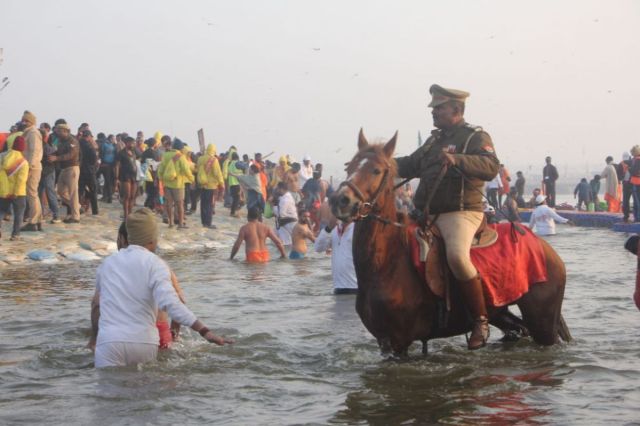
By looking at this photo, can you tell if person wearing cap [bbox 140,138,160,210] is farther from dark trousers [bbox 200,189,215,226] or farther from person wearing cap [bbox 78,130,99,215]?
person wearing cap [bbox 78,130,99,215]

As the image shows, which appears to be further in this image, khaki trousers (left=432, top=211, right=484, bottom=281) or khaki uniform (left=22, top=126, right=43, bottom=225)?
khaki uniform (left=22, top=126, right=43, bottom=225)

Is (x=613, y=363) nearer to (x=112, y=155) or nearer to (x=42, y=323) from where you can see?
(x=42, y=323)

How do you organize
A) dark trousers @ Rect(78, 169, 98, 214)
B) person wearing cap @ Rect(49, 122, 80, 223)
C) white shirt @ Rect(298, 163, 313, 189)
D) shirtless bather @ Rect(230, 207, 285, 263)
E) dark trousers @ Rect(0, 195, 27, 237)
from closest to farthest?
dark trousers @ Rect(0, 195, 27, 237) → shirtless bather @ Rect(230, 207, 285, 263) → person wearing cap @ Rect(49, 122, 80, 223) → dark trousers @ Rect(78, 169, 98, 214) → white shirt @ Rect(298, 163, 313, 189)

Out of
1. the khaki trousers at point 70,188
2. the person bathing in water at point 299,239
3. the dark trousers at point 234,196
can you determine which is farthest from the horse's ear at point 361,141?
the dark trousers at point 234,196

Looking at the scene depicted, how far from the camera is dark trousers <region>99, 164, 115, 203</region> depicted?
2773cm

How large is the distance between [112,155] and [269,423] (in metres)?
20.9


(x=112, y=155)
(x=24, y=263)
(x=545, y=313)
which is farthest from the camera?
(x=112, y=155)

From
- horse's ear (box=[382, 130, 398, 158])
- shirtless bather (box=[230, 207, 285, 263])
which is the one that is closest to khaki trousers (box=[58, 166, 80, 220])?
shirtless bather (box=[230, 207, 285, 263])

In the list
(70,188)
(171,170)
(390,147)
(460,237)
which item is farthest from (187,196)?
(460,237)

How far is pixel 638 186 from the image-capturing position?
28078mm

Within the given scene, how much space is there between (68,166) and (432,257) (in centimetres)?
1588

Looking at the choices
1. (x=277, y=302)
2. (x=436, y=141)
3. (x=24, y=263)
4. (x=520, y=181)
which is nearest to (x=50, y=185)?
(x=24, y=263)

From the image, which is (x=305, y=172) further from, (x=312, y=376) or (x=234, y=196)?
(x=312, y=376)

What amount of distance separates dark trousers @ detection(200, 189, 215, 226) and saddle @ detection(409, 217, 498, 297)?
20.1 metres
